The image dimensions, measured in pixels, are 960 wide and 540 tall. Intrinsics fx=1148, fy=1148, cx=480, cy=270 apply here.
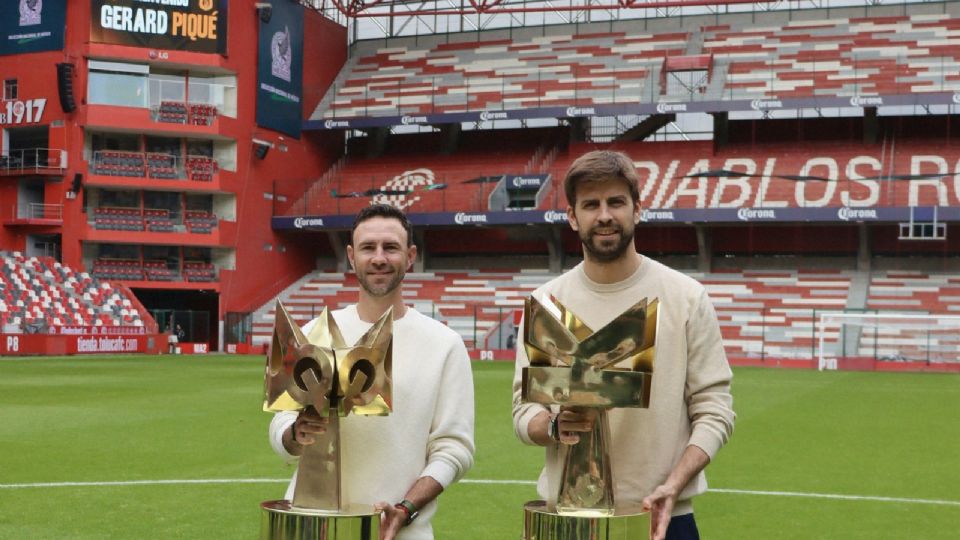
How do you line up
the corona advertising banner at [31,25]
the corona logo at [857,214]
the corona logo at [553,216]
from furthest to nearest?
1. the corona logo at [553,216]
2. the corona advertising banner at [31,25]
3. the corona logo at [857,214]

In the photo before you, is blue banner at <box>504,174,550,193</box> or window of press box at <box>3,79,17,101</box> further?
blue banner at <box>504,174,550,193</box>

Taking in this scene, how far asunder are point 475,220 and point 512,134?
7.79 m

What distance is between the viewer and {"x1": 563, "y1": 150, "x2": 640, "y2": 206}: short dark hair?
3.38 metres

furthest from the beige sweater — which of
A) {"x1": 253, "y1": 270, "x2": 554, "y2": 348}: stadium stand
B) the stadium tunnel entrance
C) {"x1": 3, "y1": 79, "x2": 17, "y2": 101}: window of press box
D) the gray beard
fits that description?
{"x1": 3, "y1": 79, "x2": 17, "y2": 101}: window of press box

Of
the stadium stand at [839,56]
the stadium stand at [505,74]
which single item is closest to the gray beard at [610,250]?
the stadium stand at [839,56]

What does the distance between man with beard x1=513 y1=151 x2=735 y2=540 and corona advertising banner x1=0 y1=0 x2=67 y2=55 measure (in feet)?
152

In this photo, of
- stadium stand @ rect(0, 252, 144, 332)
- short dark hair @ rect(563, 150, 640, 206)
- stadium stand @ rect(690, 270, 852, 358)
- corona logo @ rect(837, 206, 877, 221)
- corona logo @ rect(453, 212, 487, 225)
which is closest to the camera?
short dark hair @ rect(563, 150, 640, 206)

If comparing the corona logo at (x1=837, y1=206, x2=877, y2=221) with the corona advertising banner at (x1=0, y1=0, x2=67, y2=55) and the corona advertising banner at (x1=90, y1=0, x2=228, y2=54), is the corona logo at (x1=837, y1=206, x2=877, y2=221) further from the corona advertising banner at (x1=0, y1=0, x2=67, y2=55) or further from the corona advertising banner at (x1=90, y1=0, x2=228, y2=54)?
the corona advertising banner at (x1=0, y1=0, x2=67, y2=55)

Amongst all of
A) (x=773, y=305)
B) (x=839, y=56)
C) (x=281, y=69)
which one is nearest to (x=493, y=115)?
(x=281, y=69)

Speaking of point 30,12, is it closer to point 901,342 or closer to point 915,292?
point 901,342

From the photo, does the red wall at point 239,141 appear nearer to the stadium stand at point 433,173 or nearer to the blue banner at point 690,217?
the stadium stand at point 433,173

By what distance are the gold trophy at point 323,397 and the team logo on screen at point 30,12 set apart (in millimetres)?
47817

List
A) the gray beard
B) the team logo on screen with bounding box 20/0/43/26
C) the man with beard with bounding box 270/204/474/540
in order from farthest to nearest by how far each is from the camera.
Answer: the team logo on screen with bounding box 20/0/43/26
the man with beard with bounding box 270/204/474/540
the gray beard

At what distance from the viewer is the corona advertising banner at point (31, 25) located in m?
46.0
